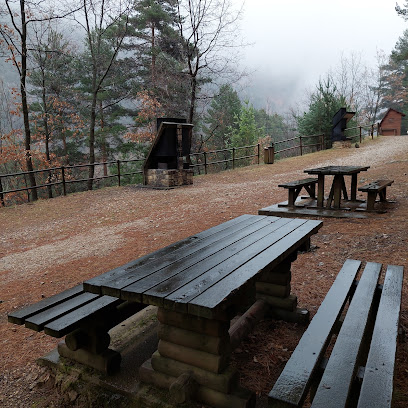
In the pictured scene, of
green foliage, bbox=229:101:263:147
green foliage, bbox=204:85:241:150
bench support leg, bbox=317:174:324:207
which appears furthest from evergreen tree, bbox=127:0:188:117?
bench support leg, bbox=317:174:324:207

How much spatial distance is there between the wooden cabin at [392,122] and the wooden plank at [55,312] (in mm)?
31280

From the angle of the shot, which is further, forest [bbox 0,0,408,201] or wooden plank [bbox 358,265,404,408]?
forest [bbox 0,0,408,201]

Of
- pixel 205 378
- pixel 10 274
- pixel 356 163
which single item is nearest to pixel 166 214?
pixel 10 274

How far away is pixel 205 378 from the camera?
1821 millimetres

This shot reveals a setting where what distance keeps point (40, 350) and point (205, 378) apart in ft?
5.44

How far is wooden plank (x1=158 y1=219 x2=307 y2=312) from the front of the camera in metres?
1.54

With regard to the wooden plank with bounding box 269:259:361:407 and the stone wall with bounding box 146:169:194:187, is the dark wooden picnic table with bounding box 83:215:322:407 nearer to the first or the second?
the wooden plank with bounding box 269:259:361:407

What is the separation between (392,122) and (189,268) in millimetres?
31926

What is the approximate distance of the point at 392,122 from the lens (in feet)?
93.9

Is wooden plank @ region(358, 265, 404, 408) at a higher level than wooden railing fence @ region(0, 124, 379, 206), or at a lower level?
lower

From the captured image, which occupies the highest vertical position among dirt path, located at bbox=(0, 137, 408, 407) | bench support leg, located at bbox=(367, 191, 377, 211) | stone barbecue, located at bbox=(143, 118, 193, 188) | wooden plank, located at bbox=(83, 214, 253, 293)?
stone barbecue, located at bbox=(143, 118, 193, 188)

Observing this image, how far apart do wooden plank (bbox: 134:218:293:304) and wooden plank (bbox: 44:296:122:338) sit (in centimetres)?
44

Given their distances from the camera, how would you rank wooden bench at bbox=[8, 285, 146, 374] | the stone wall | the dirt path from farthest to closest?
the stone wall < the dirt path < wooden bench at bbox=[8, 285, 146, 374]

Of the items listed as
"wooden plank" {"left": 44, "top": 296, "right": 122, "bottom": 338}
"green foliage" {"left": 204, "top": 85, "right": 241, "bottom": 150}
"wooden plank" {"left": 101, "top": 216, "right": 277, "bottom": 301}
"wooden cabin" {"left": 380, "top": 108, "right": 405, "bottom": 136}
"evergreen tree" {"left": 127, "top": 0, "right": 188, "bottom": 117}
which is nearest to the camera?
"wooden plank" {"left": 101, "top": 216, "right": 277, "bottom": 301}
